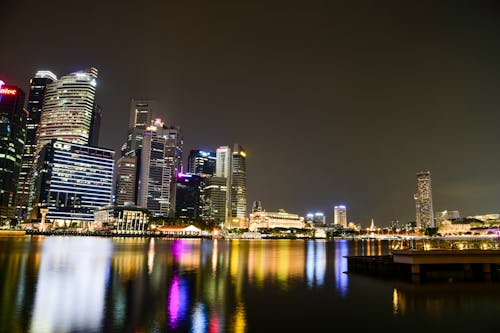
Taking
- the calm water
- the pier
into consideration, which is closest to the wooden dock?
the pier

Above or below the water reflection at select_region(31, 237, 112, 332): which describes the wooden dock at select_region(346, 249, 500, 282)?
above

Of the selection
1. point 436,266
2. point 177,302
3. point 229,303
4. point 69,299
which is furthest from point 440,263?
point 69,299

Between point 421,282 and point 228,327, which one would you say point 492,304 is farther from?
point 228,327

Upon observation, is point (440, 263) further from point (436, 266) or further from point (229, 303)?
point (229, 303)

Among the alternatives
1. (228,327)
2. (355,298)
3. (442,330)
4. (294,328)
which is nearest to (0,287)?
(228,327)

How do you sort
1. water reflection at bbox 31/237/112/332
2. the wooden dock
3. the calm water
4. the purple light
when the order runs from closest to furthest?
water reflection at bbox 31/237/112/332
the calm water
the purple light
the wooden dock

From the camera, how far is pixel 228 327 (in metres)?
23.5

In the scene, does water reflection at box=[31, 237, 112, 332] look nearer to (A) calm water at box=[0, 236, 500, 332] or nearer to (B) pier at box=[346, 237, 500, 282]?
(A) calm water at box=[0, 236, 500, 332]

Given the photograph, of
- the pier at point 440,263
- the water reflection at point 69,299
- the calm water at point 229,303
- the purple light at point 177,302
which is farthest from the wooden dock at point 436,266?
the water reflection at point 69,299

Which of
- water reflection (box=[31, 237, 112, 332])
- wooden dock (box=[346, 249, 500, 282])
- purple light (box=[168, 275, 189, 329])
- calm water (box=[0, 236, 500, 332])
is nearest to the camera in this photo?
water reflection (box=[31, 237, 112, 332])

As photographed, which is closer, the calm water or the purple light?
the calm water

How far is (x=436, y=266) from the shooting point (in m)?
56.7

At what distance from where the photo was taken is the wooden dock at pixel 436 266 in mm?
47188

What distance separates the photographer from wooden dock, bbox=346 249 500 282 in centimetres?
4719
